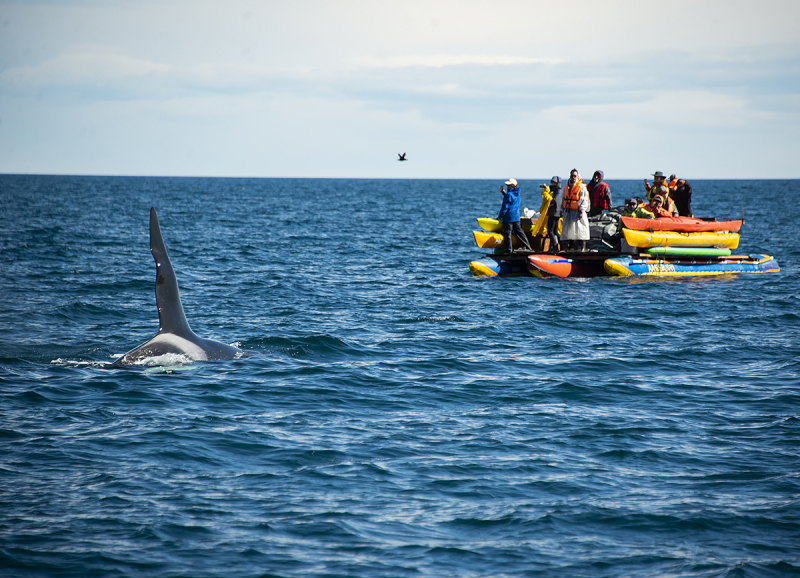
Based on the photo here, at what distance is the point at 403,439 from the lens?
27.0 ft

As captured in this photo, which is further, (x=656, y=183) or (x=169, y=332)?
(x=656, y=183)

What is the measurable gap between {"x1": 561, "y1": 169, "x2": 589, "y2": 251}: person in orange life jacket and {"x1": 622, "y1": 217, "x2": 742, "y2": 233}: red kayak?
1.14m

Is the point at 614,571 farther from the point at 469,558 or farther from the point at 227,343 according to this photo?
the point at 227,343

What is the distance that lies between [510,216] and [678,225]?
15.8ft

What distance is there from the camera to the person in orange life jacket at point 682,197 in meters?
21.5

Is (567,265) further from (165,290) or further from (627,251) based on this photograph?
(165,290)

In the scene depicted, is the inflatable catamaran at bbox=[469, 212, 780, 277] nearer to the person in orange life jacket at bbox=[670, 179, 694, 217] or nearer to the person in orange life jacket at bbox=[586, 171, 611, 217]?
the person in orange life jacket at bbox=[586, 171, 611, 217]

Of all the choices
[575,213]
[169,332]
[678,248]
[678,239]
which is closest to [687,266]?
[678,248]

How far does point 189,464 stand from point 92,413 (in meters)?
2.05

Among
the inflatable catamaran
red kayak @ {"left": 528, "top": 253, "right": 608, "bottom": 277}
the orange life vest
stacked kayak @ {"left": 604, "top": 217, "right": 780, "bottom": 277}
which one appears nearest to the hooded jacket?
the inflatable catamaran

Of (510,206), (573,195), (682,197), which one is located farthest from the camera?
(682,197)

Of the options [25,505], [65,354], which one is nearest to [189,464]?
[25,505]

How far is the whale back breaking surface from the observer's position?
370 inches

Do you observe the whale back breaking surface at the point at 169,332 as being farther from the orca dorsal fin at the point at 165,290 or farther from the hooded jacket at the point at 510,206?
the hooded jacket at the point at 510,206
